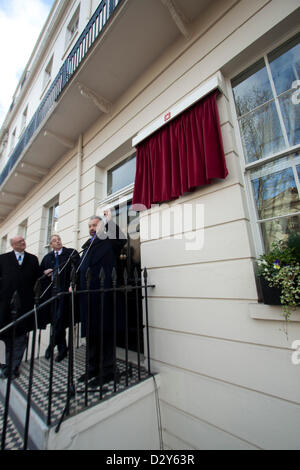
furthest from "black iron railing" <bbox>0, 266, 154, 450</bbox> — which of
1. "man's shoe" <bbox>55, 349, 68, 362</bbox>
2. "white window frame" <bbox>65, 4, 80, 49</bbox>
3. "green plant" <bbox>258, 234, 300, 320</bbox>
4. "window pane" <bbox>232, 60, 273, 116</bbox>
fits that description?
"white window frame" <bbox>65, 4, 80, 49</bbox>

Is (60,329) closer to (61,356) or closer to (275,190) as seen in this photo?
(61,356)

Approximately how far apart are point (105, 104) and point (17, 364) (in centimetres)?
400

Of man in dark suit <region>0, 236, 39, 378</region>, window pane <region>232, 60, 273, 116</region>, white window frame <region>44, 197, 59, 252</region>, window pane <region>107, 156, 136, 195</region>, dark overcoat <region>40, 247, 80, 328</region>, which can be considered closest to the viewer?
window pane <region>232, 60, 273, 116</region>

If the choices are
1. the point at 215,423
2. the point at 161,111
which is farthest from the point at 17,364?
the point at 161,111

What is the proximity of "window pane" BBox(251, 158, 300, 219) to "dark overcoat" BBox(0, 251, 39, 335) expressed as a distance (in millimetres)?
2919

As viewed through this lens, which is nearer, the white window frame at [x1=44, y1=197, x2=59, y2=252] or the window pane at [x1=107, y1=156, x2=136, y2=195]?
the window pane at [x1=107, y1=156, x2=136, y2=195]

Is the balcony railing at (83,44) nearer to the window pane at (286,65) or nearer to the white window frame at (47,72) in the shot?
the window pane at (286,65)

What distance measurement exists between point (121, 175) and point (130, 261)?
152 cm

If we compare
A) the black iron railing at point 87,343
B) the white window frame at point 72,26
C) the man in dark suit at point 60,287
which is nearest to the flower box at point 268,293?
the black iron railing at point 87,343

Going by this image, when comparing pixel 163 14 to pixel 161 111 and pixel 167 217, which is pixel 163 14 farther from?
pixel 167 217

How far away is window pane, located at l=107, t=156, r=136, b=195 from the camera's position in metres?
3.06

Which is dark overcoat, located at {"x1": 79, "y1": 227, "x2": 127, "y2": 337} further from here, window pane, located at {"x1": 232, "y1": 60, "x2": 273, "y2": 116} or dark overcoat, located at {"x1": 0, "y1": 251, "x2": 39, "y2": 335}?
window pane, located at {"x1": 232, "y1": 60, "x2": 273, "y2": 116}

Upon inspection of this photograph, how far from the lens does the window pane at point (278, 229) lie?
1478 millimetres

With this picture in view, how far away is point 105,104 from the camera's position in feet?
10.6
